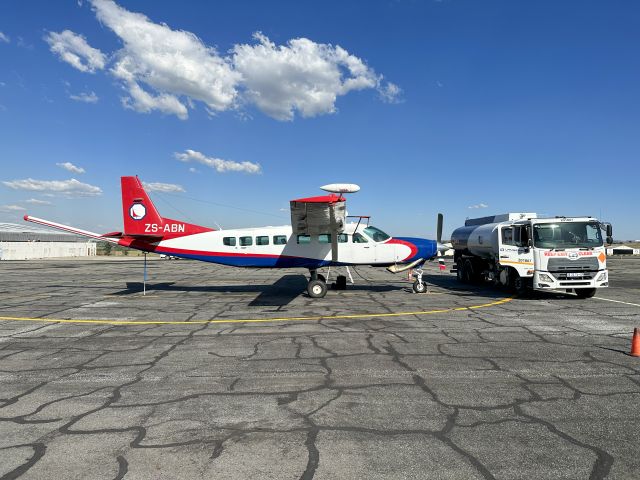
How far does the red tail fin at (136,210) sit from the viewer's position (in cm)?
1700

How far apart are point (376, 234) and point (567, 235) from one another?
23.3 feet

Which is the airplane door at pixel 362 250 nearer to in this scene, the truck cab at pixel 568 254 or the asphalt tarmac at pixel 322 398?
the asphalt tarmac at pixel 322 398

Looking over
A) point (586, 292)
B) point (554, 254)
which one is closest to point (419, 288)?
point (554, 254)

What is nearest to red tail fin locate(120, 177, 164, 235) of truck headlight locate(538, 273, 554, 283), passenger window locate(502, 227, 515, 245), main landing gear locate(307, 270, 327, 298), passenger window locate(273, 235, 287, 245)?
passenger window locate(273, 235, 287, 245)

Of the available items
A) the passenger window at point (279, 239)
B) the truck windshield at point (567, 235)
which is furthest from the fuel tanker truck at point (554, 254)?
the passenger window at point (279, 239)

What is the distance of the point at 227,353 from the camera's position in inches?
294

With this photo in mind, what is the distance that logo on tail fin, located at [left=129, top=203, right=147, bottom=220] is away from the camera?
1703cm

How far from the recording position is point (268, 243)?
55.1ft

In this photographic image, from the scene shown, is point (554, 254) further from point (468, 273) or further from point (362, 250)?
point (362, 250)

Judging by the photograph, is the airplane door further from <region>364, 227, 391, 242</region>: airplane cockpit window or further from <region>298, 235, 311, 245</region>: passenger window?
<region>298, 235, 311, 245</region>: passenger window

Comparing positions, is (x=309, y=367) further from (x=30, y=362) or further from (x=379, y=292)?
(x=379, y=292)

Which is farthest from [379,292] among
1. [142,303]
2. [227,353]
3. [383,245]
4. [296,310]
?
[227,353]

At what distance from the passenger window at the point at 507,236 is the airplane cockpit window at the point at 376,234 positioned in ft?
15.0

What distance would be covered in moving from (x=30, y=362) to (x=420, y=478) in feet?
23.3
